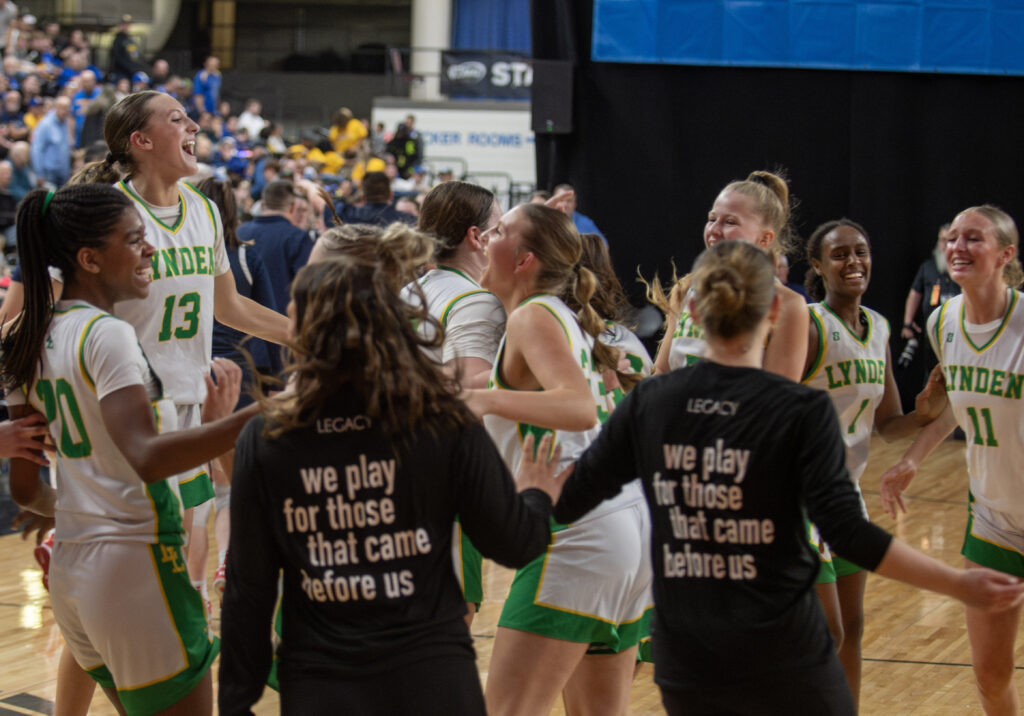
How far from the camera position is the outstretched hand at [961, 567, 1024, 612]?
6.03 feet

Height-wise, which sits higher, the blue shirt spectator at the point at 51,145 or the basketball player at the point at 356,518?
the blue shirt spectator at the point at 51,145

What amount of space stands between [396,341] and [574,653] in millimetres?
1076

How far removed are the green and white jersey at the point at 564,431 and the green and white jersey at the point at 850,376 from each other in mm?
905

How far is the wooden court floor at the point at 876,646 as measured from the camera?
3.82 metres

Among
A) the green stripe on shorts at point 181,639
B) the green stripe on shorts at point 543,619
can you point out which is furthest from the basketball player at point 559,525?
the green stripe on shorts at point 181,639

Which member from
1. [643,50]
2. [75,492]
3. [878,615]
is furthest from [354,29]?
[75,492]

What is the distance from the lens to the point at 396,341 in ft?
6.06

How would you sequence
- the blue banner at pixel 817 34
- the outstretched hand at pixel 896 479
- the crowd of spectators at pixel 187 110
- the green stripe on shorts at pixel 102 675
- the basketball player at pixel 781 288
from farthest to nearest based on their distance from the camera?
the crowd of spectators at pixel 187 110 < the blue banner at pixel 817 34 < the outstretched hand at pixel 896 479 < the basketball player at pixel 781 288 < the green stripe on shorts at pixel 102 675

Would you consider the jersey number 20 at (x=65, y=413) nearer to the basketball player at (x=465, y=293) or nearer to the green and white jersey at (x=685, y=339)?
the basketball player at (x=465, y=293)

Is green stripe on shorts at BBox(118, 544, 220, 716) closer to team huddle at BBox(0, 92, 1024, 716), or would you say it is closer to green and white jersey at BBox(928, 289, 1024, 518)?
team huddle at BBox(0, 92, 1024, 716)

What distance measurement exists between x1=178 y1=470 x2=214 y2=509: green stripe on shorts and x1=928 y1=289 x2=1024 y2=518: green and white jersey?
223 cm

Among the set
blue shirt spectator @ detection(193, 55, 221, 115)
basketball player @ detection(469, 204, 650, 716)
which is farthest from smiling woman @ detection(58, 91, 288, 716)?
blue shirt spectator @ detection(193, 55, 221, 115)

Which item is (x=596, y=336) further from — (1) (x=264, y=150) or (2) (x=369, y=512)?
(1) (x=264, y=150)

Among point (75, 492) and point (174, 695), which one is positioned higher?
point (75, 492)
